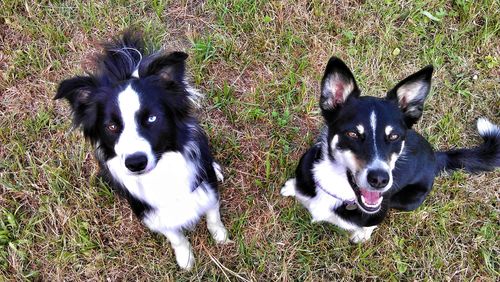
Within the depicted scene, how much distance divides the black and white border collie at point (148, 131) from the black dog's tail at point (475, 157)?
5.78 feet

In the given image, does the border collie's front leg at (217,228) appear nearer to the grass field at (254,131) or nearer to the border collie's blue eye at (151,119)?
the grass field at (254,131)

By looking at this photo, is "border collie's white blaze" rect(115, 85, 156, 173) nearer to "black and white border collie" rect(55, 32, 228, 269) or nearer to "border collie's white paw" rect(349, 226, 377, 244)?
"black and white border collie" rect(55, 32, 228, 269)

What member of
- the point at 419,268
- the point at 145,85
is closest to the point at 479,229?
the point at 419,268

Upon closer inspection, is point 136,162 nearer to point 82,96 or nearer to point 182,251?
point 82,96

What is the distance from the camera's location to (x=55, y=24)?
13.0 feet

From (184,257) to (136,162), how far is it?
132 cm

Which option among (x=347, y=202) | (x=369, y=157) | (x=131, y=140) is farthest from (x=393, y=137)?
(x=131, y=140)

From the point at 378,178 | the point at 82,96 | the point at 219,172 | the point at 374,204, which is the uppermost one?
the point at 82,96

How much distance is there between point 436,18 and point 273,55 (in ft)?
5.32

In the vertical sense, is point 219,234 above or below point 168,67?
below

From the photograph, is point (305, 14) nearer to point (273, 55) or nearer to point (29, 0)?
point (273, 55)

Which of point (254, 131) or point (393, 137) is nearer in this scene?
point (393, 137)

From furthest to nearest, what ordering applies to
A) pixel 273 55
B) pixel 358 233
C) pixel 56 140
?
pixel 273 55 < pixel 56 140 < pixel 358 233

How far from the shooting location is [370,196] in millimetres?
2602
